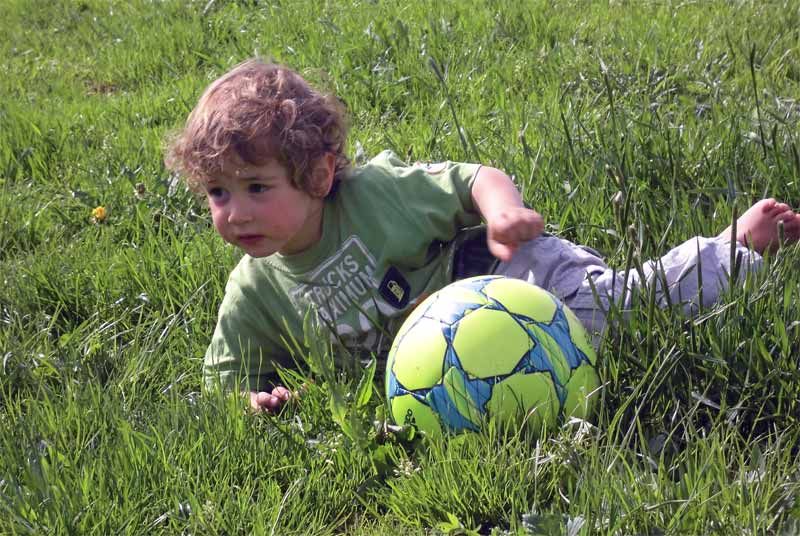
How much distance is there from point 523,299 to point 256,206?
2.88 ft

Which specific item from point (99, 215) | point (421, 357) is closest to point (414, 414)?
point (421, 357)

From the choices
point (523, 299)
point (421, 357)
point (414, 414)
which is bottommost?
point (414, 414)

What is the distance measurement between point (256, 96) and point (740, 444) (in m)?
1.71

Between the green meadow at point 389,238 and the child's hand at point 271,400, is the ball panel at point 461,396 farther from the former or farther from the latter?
the child's hand at point 271,400

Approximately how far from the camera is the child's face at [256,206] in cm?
302

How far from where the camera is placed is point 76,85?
6.27 m

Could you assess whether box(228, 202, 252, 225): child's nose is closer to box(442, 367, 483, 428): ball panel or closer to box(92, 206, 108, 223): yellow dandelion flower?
box(442, 367, 483, 428): ball panel

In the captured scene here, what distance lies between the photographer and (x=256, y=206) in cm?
304

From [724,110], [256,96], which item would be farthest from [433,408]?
[724,110]

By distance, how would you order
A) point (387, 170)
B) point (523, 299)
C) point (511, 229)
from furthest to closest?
point (387, 170)
point (511, 229)
point (523, 299)

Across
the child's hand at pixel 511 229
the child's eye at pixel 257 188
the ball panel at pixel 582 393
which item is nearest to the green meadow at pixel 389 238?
the ball panel at pixel 582 393

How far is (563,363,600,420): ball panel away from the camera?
2.52 metres

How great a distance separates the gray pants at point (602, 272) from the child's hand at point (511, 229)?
0.68 feet

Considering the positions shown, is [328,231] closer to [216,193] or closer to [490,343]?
[216,193]
